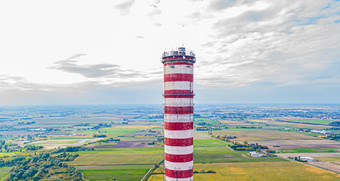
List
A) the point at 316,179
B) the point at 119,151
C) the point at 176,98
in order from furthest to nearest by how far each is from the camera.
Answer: the point at 119,151 → the point at 316,179 → the point at 176,98

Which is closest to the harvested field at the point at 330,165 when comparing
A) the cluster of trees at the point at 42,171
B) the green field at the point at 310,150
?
the green field at the point at 310,150

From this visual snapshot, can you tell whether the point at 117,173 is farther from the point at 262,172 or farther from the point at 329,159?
the point at 329,159

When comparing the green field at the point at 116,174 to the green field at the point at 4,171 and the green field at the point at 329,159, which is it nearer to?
the green field at the point at 4,171

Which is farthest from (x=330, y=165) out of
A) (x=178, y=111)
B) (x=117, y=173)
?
(x=178, y=111)

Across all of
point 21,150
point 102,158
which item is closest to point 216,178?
point 102,158

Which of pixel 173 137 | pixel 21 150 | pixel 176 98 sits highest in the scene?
pixel 176 98

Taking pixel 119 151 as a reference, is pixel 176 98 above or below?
above

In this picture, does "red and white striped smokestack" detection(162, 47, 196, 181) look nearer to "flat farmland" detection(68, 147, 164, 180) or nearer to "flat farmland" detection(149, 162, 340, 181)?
"flat farmland" detection(149, 162, 340, 181)

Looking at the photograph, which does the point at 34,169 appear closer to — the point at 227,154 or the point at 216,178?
the point at 216,178
